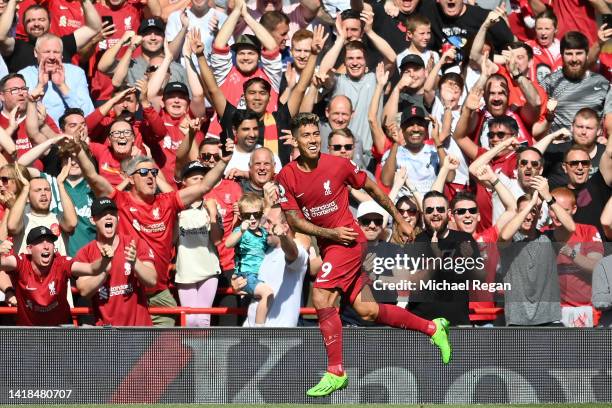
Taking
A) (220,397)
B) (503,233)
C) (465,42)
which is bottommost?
(220,397)

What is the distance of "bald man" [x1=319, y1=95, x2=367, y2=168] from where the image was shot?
48.7 ft

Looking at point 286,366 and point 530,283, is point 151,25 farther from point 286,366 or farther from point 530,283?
point 530,283

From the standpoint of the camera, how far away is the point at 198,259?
13.2 metres

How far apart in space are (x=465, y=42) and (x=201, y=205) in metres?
4.74

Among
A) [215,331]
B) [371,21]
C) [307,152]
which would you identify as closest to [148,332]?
[215,331]

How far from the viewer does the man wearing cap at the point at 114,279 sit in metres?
12.4

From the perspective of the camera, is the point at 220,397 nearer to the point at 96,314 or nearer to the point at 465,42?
the point at 96,314

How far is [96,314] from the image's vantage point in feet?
41.3

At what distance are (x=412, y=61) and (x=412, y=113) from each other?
1014 mm

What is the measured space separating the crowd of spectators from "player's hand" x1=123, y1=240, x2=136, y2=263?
0.03 metres

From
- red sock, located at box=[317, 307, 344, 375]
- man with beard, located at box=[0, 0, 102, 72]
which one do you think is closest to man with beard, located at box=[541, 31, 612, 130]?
man with beard, located at box=[0, 0, 102, 72]

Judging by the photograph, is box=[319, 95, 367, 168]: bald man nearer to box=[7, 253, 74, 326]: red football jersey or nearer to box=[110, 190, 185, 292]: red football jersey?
box=[110, 190, 185, 292]: red football jersey

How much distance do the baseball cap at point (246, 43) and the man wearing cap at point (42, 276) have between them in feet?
13.0

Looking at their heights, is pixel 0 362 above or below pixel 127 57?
below
